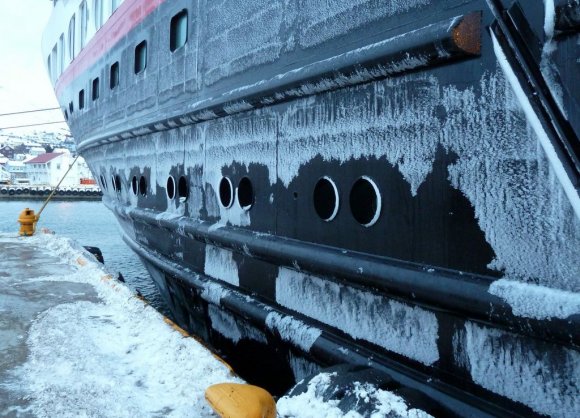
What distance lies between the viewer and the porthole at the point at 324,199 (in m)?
2.74

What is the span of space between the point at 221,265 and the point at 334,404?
2129mm

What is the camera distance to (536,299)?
5.54 ft

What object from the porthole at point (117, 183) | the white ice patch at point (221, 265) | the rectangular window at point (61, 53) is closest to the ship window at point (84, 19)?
the rectangular window at point (61, 53)

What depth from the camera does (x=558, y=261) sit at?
169 cm

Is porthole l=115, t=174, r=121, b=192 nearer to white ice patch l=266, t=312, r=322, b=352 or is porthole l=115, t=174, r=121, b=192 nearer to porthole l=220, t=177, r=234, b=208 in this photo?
porthole l=220, t=177, r=234, b=208

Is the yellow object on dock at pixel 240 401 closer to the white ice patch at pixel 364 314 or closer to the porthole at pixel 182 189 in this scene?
the white ice patch at pixel 364 314

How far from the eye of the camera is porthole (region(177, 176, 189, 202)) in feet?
14.5

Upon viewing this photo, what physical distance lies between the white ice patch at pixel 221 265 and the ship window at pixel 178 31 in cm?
179

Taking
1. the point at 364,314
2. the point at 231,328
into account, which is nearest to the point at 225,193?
the point at 231,328

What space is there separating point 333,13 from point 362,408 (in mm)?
1894

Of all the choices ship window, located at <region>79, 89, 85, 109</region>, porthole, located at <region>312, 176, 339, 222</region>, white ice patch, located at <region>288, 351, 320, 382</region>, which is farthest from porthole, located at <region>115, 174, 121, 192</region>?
porthole, located at <region>312, 176, 339, 222</region>

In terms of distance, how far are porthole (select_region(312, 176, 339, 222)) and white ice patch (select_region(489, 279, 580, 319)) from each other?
3.53 feet

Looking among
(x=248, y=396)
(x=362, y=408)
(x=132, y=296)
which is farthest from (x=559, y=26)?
(x=132, y=296)

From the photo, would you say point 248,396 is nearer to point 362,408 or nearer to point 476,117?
point 362,408
